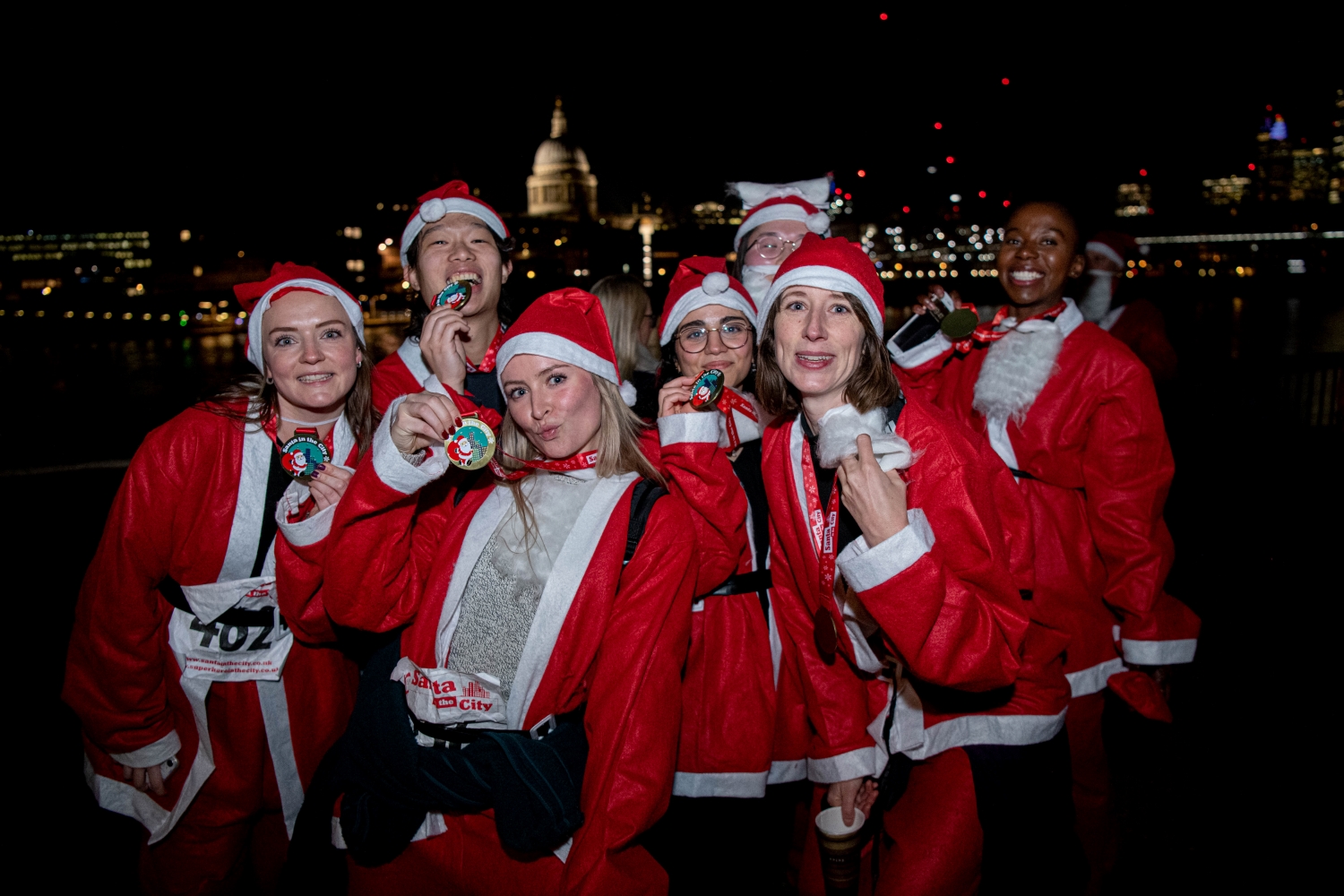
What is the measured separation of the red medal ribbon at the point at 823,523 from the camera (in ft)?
8.57

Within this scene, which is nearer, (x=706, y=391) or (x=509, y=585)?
(x=509, y=585)

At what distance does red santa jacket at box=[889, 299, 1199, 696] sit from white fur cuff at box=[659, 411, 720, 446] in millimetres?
1483

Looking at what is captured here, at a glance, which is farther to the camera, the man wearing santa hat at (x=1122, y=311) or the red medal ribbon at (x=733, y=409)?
the man wearing santa hat at (x=1122, y=311)

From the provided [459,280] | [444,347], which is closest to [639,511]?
[444,347]

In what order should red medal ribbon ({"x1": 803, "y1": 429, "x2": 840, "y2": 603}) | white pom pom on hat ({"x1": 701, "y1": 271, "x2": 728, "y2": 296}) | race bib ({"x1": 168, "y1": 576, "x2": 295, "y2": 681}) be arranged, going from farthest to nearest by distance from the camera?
white pom pom on hat ({"x1": 701, "y1": 271, "x2": 728, "y2": 296}) < race bib ({"x1": 168, "y1": 576, "x2": 295, "y2": 681}) < red medal ribbon ({"x1": 803, "y1": 429, "x2": 840, "y2": 603})

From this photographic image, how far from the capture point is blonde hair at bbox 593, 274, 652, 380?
6164mm

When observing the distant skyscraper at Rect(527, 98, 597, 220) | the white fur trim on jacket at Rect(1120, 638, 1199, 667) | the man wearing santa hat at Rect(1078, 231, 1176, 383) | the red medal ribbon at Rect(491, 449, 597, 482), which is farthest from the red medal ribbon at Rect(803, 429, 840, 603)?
the distant skyscraper at Rect(527, 98, 597, 220)

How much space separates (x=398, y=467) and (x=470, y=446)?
0.23m

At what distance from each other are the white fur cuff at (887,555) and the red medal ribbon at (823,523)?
32 cm

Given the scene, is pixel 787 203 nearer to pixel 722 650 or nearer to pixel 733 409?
pixel 733 409

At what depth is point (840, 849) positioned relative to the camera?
2.82 metres

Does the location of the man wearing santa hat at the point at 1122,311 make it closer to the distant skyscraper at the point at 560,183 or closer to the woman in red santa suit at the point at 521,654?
the woman in red santa suit at the point at 521,654

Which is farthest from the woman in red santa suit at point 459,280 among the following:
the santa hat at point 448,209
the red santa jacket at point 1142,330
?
the red santa jacket at point 1142,330

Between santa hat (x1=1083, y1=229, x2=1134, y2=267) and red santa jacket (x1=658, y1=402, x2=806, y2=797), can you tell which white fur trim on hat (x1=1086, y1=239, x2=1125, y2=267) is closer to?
santa hat (x1=1083, y1=229, x2=1134, y2=267)
